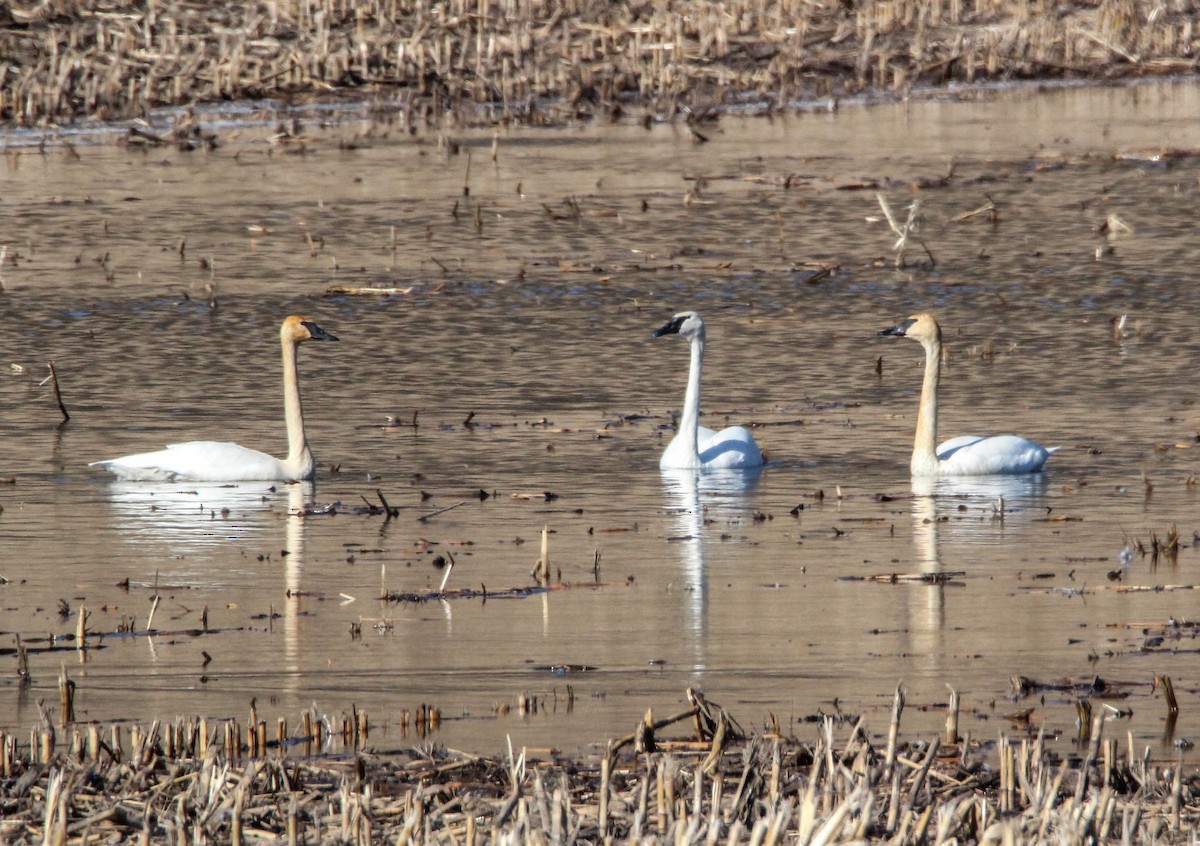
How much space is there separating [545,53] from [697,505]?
18761mm

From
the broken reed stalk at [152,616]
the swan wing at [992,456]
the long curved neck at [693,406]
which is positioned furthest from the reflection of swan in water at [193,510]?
the swan wing at [992,456]

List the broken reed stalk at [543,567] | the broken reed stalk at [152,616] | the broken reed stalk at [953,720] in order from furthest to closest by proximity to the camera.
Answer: the broken reed stalk at [543,567] < the broken reed stalk at [152,616] < the broken reed stalk at [953,720]

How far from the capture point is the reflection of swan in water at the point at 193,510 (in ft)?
33.3

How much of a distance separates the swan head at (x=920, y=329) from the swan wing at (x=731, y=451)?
4.16ft

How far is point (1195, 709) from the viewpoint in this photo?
21.7 ft

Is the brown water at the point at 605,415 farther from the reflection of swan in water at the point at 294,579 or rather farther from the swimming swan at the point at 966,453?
the swimming swan at the point at 966,453

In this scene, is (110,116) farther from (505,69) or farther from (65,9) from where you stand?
(505,69)

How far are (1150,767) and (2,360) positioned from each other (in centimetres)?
1119

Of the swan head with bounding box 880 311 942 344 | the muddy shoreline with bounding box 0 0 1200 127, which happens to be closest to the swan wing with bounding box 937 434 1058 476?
the swan head with bounding box 880 311 942 344

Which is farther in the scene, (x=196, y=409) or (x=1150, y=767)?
(x=196, y=409)

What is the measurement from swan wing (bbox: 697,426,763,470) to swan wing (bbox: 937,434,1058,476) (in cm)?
97

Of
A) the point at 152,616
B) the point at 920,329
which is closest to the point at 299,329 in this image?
the point at 920,329

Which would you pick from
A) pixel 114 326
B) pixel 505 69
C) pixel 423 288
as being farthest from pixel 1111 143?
pixel 114 326

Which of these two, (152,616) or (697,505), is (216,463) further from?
(152,616)
